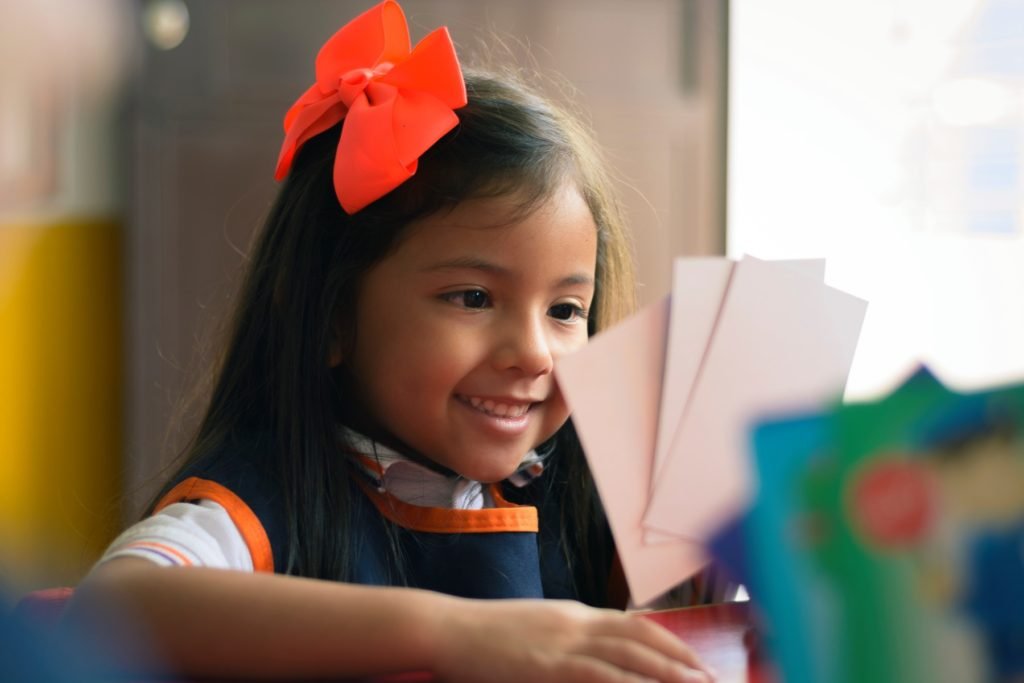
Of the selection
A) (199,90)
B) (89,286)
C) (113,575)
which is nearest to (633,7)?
(199,90)

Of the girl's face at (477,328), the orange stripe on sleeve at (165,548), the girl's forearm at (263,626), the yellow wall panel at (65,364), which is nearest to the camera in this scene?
the girl's forearm at (263,626)

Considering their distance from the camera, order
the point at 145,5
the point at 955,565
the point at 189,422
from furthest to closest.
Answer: the point at 145,5, the point at 189,422, the point at 955,565

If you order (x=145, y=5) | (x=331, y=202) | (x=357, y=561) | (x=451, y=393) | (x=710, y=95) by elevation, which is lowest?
(x=357, y=561)

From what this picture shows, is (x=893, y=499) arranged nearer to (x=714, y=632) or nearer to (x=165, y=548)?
(x=714, y=632)

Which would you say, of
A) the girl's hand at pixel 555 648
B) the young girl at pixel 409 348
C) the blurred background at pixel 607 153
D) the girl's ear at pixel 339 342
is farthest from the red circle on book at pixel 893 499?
the blurred background at pixel 607 153

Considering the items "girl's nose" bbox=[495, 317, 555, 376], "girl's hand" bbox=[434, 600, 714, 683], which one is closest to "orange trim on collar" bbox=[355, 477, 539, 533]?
"girl's nose" bbox=[495, 317, 555, 376]

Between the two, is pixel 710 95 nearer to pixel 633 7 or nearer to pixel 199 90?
pixel 633 7

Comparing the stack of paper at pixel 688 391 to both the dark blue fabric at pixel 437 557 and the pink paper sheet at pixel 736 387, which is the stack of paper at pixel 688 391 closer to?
the pink paper sheet at pixel 736 387

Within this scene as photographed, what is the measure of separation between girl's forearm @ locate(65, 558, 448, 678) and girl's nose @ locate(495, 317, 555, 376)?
298 millimetres

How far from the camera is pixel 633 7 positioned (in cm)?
232

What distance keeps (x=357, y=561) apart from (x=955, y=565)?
1.57 feet

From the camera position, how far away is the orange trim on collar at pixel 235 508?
672 mm

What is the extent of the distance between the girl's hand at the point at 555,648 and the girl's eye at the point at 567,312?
403mm

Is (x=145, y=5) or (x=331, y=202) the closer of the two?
(x=331, y=202)
